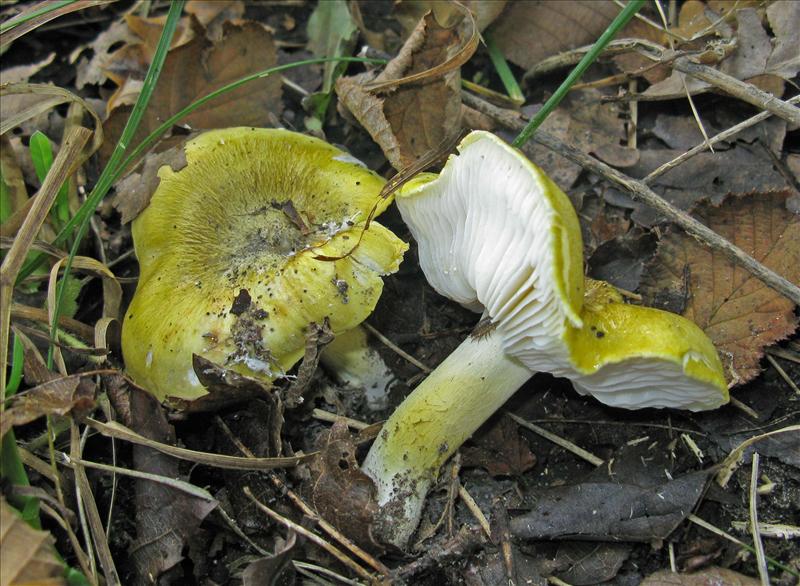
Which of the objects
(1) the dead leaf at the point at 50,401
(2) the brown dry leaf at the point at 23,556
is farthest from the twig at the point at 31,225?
(2) the brown dry leaf at the point at 23,556

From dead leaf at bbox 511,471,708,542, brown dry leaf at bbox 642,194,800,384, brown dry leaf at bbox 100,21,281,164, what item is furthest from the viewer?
brown dry leaf at bbox 100,21,281,164

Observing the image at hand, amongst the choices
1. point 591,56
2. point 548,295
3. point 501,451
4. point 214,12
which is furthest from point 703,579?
point 214,12

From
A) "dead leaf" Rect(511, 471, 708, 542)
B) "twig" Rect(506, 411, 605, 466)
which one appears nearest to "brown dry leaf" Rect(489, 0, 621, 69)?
"twig" Rect(506, 411, 605, 466)

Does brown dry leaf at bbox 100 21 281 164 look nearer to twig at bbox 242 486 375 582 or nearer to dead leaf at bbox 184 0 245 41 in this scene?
dead leaf at bbox 184 0 245 41

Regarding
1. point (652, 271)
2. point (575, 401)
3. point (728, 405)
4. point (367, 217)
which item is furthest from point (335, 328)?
point (728, 405)

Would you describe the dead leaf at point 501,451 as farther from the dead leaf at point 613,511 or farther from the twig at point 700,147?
the twig at point 700,147

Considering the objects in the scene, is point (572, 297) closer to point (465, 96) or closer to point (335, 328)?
point (335, 328)
